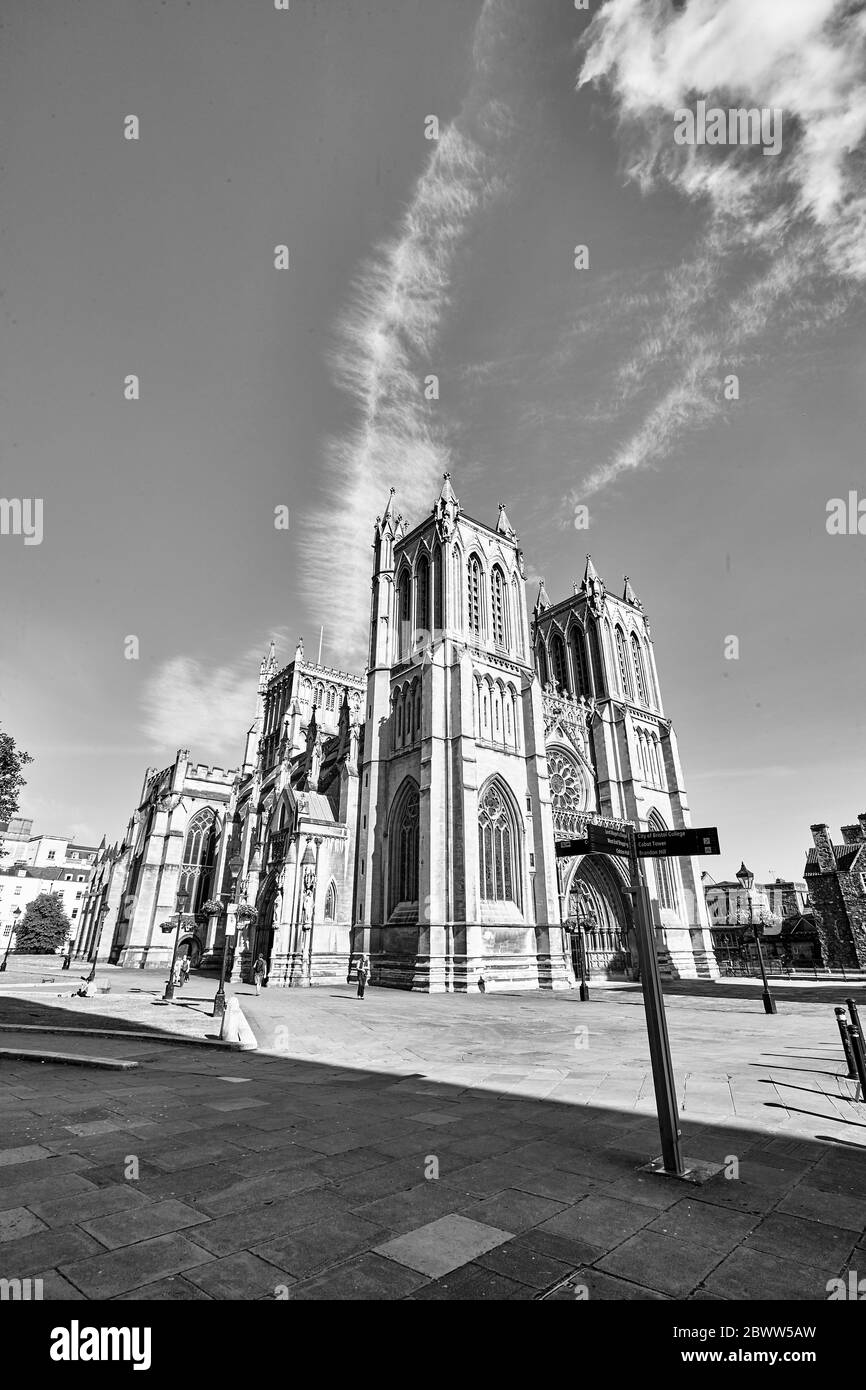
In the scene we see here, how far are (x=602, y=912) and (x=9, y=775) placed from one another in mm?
31564

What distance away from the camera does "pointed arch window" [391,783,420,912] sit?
3028cm

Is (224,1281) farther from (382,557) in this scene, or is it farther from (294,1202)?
(382,557)

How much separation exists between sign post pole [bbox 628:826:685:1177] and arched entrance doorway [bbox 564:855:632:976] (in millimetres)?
30412

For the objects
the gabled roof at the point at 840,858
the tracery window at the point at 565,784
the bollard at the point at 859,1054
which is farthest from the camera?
the gabled roof at the point at 840,858

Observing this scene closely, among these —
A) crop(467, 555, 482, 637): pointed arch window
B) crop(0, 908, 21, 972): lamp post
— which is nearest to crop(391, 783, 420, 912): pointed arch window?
crop(467, 555, 482, 637): pointed arch window

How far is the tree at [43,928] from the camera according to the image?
207 feet

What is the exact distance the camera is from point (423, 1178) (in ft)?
14.3

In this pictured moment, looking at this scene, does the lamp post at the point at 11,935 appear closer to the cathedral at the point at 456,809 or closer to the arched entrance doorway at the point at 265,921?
the cathedral at the point at 456,809

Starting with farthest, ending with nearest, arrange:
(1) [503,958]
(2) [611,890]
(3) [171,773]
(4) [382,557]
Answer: (3) [171,773]
(4) [382,557]
(2) [611,890]
(1) [503,958]

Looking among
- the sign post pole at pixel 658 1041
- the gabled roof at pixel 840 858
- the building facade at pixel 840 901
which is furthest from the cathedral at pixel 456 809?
the sign post pole at pixel 658 1041

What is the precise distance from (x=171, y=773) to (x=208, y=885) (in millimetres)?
11328

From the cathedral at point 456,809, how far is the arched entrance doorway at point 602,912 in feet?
0.43

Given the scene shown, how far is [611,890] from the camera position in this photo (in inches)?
1399
